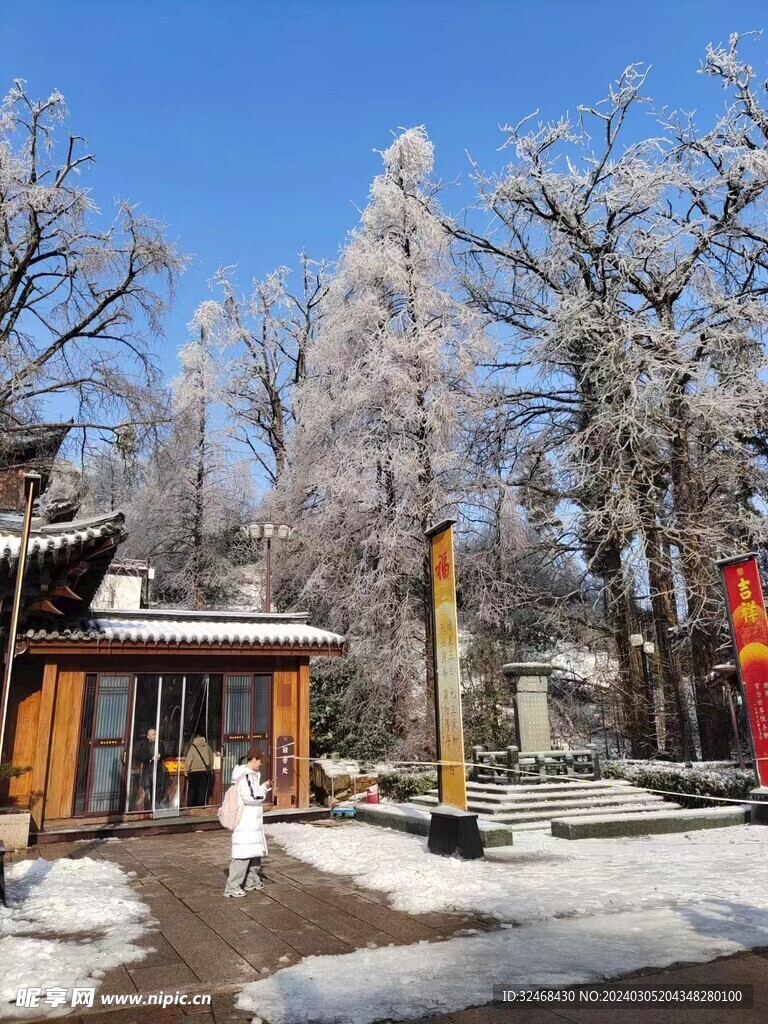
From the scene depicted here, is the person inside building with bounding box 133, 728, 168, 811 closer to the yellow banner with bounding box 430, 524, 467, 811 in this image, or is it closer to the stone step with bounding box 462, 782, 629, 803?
the yellow banner with bounding box 430, 524, 467, 811

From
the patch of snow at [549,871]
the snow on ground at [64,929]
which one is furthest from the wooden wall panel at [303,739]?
the snow on ground at [64,929]

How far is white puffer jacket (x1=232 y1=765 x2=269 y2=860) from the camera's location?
687 centimetres

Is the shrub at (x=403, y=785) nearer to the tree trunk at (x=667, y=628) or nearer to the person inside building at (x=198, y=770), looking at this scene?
the person inside building at (x=198, y=770)

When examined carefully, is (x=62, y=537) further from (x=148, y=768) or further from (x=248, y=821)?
(x=148, y=768)

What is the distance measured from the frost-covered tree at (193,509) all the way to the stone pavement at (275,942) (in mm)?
16406

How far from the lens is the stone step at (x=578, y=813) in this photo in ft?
36.7

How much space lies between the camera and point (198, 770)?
11750 millimetres

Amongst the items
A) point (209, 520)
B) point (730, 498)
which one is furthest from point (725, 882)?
point (209, 520)

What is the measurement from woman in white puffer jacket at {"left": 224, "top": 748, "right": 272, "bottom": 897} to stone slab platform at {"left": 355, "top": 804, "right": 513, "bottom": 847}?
293 centimetres

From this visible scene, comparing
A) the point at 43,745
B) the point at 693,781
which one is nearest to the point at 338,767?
the point at 43,745

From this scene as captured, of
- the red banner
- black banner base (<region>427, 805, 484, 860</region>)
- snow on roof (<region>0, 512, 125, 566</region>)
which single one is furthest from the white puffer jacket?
the red banner

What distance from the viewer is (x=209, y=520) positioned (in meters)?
Result: 24.4

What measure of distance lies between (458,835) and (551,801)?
4706mm

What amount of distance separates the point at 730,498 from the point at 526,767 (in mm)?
10386
